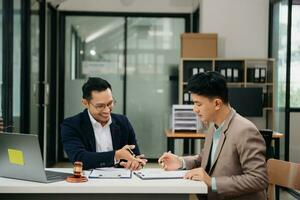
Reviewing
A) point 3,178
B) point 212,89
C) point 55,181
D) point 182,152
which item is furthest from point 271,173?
point 182,152

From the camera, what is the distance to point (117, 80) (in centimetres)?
710

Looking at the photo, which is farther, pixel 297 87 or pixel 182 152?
pixel 182 152

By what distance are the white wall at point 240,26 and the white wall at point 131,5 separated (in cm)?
82

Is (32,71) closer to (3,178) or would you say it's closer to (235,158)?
(3,178)

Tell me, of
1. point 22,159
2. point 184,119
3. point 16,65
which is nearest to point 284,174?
point 22,159

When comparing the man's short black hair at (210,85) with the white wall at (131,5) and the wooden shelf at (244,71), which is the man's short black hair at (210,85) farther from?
the white wall at (131,5)

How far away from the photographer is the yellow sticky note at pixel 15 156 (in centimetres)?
197

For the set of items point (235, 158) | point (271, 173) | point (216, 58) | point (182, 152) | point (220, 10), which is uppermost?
point (220, 10)

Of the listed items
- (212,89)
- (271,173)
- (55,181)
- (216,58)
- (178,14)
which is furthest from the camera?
(178,14)

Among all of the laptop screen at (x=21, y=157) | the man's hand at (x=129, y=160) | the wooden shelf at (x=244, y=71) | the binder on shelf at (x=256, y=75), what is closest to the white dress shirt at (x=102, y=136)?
the man's hand at (x=129, y=160)

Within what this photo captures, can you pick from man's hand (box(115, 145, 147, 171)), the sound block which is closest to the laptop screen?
the sound block

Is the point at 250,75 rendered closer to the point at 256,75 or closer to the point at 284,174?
the point at 256,75

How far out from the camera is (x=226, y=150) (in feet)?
6.88

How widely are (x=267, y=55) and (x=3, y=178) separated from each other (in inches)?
189
